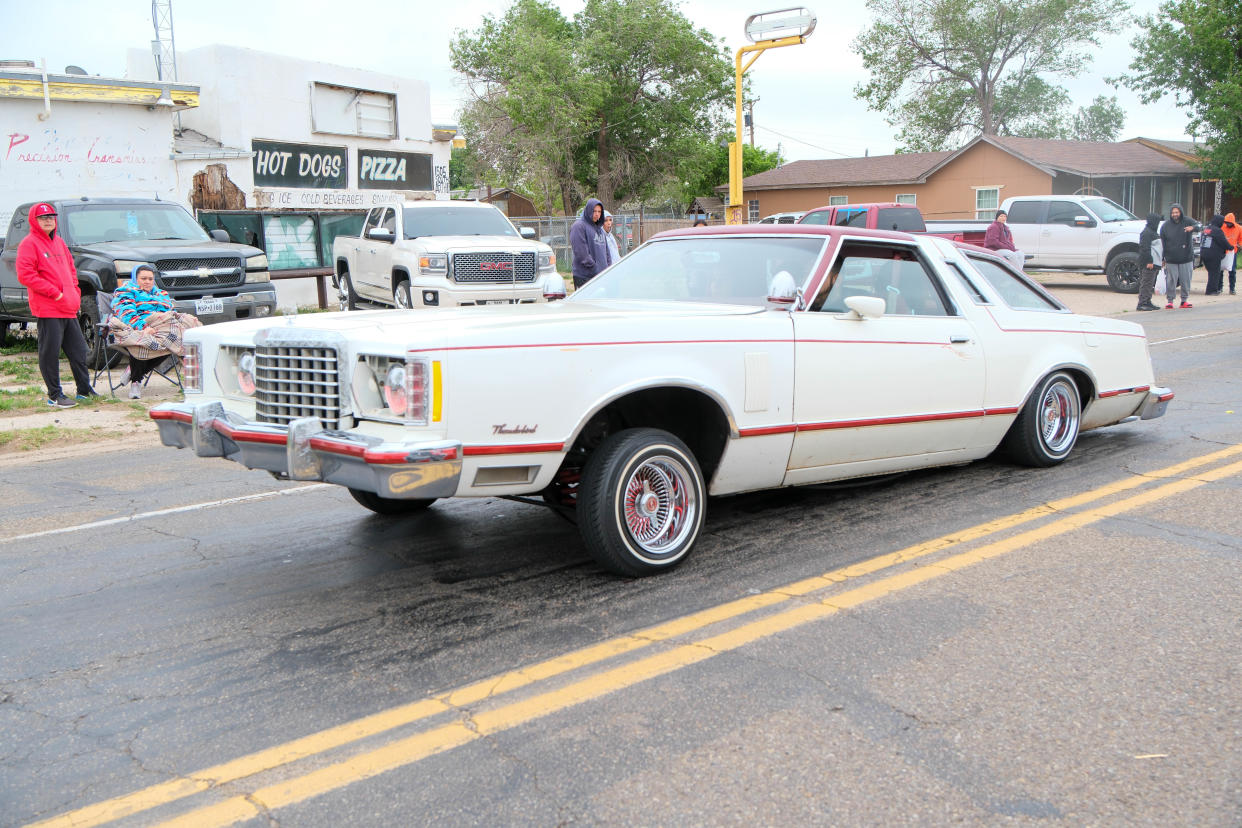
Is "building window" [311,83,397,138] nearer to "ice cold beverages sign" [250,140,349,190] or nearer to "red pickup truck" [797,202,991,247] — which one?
"ice cold beverages sign" [250,140,349,190]

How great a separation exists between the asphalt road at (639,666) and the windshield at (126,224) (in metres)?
8.06

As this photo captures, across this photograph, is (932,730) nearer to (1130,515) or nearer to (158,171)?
(1130,515)

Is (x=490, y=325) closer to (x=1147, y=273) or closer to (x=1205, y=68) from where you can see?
(x=1147, y=273)

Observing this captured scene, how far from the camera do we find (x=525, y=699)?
3.43 meters

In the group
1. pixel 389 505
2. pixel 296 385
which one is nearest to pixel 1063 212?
pixel 389 505

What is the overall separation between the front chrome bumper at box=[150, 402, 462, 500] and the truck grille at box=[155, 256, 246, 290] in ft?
27.3

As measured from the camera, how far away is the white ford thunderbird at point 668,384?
4.10 meters

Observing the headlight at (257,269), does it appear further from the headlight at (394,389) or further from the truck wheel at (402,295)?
the headlight at (394,389)

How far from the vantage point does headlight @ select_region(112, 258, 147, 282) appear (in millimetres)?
12023

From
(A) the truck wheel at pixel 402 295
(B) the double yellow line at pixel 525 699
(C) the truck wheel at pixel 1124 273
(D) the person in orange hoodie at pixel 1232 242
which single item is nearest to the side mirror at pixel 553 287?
(B) the double yellow line at pixel 525 699

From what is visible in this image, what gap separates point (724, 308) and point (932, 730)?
253 centimetres

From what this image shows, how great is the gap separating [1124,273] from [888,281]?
19.7 metres

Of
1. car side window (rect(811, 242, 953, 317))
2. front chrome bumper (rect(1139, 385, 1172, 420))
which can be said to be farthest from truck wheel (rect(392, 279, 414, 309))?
front chrome bumper (rect(1139, 385, 1172, 420))

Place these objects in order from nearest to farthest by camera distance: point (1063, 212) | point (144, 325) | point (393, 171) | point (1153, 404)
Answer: point (1153, 404), point (144, 325), point (393, 171), point (1063, 212)
